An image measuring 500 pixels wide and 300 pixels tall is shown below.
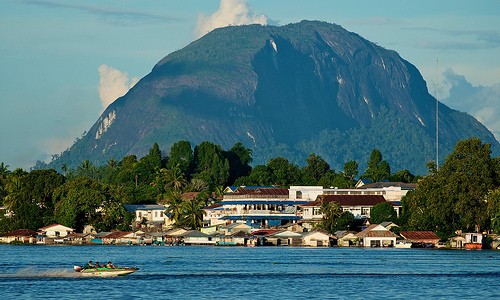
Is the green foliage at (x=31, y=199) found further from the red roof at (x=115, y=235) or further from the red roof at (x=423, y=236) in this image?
the red roof at (x=423, y=236)

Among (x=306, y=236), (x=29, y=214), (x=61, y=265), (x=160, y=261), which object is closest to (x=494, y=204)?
(x=306, y=236)

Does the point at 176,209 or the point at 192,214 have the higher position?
the point at 176,209

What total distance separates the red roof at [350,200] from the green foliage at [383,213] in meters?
8.16

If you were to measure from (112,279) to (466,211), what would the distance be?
76.0 metres

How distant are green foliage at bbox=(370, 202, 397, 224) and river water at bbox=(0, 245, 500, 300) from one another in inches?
1851

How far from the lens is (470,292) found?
3169 inches

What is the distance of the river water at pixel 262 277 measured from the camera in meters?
77.8

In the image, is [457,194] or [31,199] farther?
[31,199]

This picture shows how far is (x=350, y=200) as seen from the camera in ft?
633

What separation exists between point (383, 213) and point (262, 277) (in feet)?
295

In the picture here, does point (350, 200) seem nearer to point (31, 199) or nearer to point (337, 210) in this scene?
point (337, 210)

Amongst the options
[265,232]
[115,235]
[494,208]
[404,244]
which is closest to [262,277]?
[494,208]

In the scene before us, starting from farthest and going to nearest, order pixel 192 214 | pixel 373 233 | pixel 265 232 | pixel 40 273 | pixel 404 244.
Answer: pixel 192 214 < pixel 265 232 < pixel 373 233 < pixel 404 244 < pixel 40 273

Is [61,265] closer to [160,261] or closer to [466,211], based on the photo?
[160,261]
